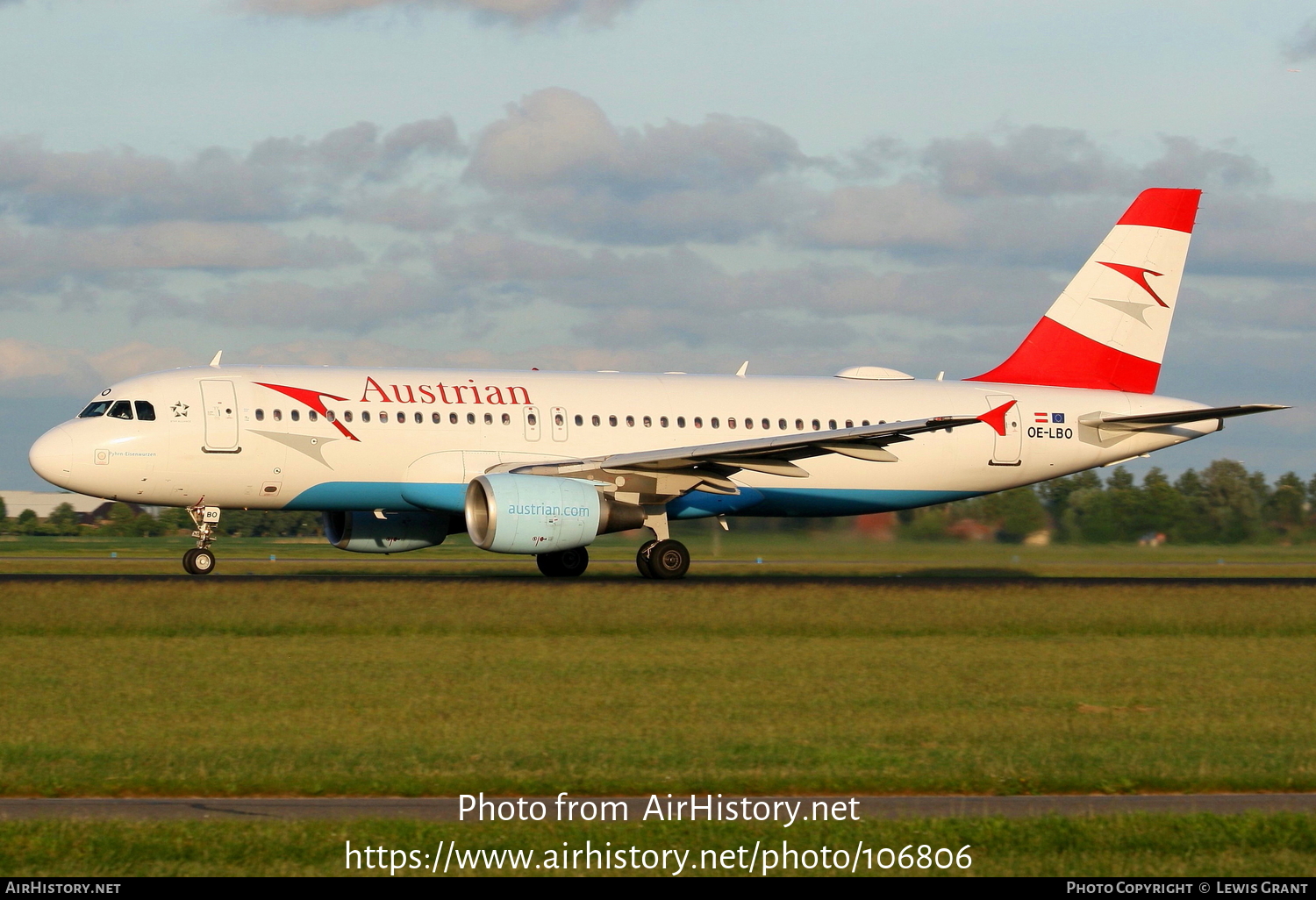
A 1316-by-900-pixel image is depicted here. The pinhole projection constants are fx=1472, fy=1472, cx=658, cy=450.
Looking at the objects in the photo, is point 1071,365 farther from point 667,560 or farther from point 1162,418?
point 667,560

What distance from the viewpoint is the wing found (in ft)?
91.0

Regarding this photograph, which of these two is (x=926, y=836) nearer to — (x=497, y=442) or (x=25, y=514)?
(x=497, y=442)

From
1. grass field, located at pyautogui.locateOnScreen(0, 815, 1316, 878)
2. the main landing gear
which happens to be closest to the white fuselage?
the main landing gear

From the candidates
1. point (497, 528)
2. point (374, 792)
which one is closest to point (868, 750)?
point (374, 792)

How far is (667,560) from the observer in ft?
96.7

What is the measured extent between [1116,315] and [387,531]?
18115 mm

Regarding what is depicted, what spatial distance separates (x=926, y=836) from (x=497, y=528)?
696 inches

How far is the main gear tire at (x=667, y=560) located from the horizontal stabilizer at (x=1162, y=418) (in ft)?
35.5

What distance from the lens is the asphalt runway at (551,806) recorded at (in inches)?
373

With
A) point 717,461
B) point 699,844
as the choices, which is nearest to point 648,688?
point 699,844

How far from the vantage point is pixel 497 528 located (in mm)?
26094

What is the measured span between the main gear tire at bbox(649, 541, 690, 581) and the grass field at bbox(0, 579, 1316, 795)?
245 cm

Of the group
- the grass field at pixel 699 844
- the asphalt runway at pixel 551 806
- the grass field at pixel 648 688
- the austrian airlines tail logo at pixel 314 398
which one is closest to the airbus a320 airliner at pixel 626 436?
the austrian airlines tail logo at pixel 314 398

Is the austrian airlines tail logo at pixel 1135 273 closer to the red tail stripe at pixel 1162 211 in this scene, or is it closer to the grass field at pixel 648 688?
the red tail stripe at pixel 1162 211
